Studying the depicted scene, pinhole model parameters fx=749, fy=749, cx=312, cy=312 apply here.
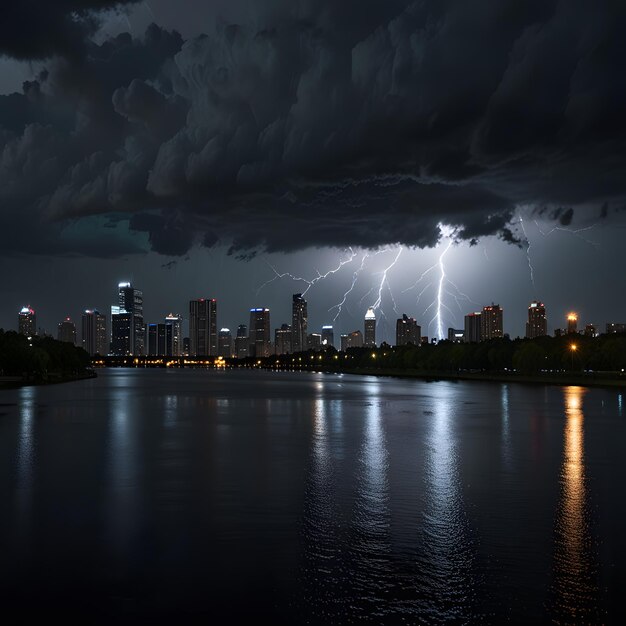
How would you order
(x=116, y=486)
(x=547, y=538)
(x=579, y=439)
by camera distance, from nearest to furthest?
1. (x=547, y=538)
2. (x=116, y=486)
3. (x=579, y=439)

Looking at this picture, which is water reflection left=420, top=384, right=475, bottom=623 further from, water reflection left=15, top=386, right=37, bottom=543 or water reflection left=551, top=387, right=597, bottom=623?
water reflection left=15, top=386, right=37, bottom=543

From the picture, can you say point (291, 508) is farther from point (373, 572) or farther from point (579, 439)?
point (579, 439)

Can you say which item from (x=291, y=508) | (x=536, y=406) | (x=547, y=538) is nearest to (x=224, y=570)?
(x=291, y=508)

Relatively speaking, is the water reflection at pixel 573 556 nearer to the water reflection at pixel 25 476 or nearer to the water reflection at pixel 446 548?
the water reflection at pixel 446 548

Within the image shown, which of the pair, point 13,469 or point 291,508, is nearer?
point 291,508

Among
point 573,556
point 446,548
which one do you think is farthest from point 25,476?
point 573,556

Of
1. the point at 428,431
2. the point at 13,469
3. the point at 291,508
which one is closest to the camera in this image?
the point at 291,508

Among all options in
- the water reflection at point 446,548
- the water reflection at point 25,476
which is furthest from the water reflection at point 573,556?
the water reflection at point 25,476
